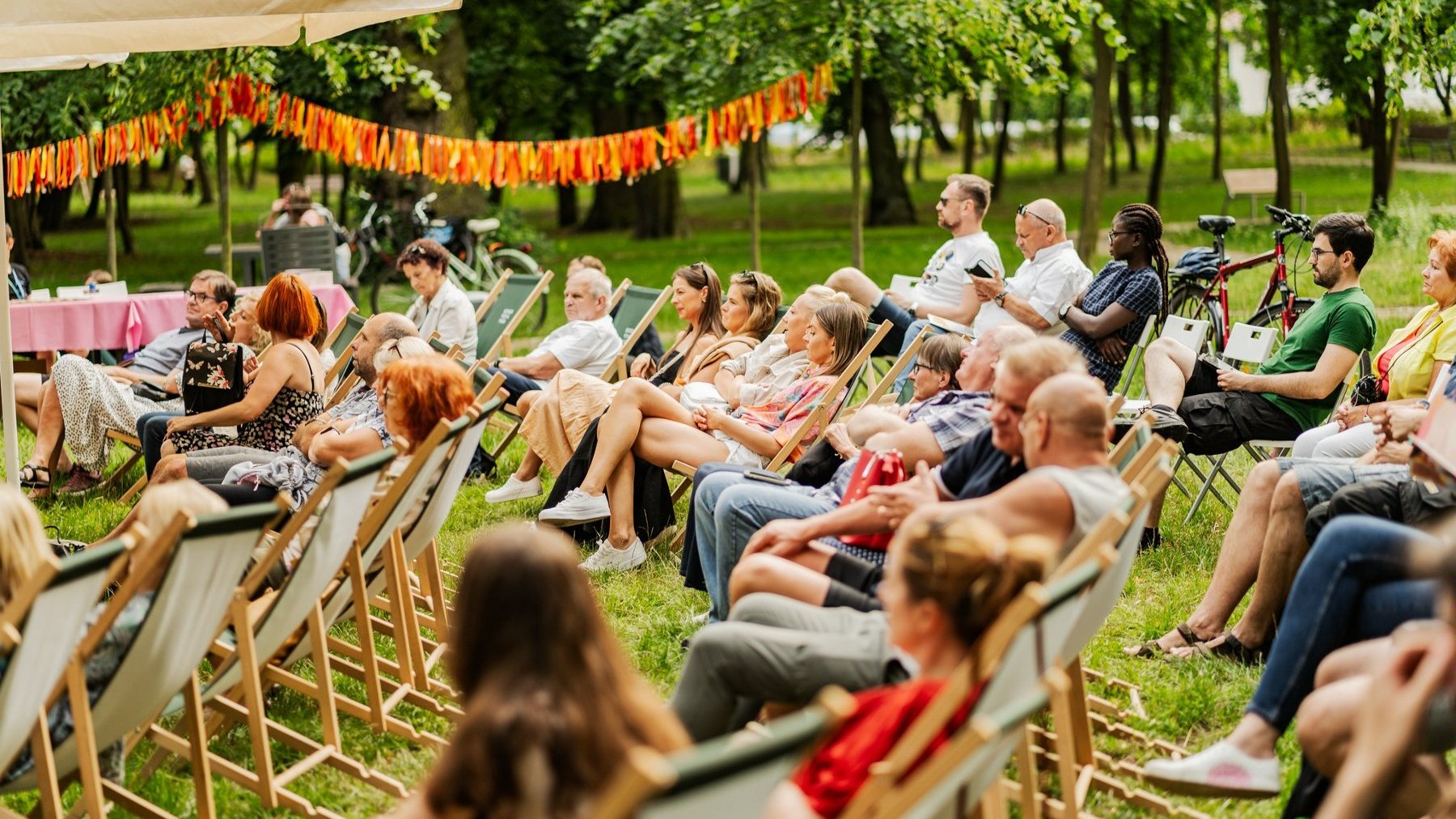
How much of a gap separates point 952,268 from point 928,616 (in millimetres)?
5512

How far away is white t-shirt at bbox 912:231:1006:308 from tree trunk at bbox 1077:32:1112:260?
789 centimetres

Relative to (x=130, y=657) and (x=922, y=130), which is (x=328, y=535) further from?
(x=922, y=130)

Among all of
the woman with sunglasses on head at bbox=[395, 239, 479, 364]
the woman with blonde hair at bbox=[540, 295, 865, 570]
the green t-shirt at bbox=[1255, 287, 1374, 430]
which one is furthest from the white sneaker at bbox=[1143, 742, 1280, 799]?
the woman with sunglasses on head at bbox=[395, 239, 479, 364]

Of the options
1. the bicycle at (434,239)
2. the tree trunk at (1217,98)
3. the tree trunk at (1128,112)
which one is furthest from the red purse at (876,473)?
the tree trunk at (1128,112)

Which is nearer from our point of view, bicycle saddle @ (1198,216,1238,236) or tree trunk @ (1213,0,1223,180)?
bicycle saddle @ (1198,216,1238,236)

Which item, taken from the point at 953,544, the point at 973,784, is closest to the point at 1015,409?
the point at 953,544

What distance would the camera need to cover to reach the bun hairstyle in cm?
277

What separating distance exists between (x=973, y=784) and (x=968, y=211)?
5.75 m

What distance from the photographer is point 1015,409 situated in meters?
3.99

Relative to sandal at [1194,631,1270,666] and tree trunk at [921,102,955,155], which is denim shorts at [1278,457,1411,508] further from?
tree trunk at [921,102,955,155]

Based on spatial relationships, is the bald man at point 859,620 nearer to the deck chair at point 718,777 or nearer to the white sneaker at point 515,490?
the deck chair at point 718,777

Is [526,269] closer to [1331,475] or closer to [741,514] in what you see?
[741,514]

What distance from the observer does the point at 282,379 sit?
20.1 feet

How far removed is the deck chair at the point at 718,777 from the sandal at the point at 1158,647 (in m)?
2.97
